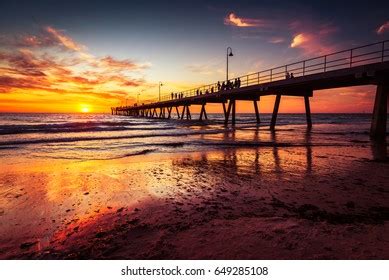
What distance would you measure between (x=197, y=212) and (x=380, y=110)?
49.6 ft

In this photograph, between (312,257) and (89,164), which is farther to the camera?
(89,164)

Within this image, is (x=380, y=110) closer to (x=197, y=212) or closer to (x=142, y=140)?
(x=142, y=140)

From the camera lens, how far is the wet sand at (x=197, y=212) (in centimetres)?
284

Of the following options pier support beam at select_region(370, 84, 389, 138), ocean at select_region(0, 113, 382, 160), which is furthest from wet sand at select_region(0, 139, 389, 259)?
pier support beam at select_region(370, 84, 389, 138)

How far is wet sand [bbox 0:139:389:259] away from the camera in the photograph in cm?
284

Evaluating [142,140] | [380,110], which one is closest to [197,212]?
[142,140]

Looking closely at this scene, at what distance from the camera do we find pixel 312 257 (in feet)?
8.67

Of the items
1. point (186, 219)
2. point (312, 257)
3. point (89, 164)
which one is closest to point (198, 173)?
point (186, 219)

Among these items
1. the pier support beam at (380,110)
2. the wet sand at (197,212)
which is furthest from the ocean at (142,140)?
the wet sand at (197,212)

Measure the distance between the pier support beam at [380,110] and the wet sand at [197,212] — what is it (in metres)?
9.43

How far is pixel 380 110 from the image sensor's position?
14508 millimetres

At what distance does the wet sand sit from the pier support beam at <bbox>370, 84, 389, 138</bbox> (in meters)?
9.43
